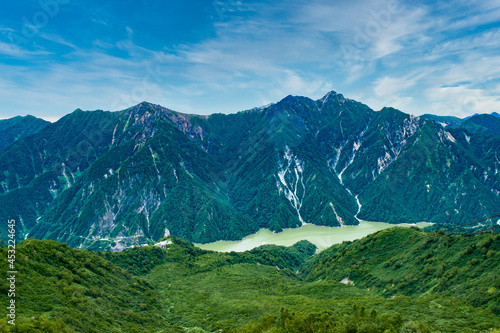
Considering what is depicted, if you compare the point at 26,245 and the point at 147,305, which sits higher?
the point at 26,245

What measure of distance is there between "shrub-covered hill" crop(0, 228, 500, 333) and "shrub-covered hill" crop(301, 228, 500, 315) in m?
0.67

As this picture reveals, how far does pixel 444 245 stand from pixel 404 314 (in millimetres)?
42975

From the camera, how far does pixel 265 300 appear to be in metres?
77.2

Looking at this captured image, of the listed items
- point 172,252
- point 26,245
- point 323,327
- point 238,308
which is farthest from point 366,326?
point 172,252

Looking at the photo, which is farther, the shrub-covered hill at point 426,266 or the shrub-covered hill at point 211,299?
the shrub-covered hill at point 426,266

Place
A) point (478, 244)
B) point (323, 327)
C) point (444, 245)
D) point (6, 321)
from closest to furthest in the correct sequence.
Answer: point (6, 321) → point (323, 327) → point (478, 244) → point (444, 245)

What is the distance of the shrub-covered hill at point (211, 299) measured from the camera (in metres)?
46.3

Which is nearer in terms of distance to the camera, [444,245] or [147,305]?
[147,305]

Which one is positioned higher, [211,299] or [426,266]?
[426,266]

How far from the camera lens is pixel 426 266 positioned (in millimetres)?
81000

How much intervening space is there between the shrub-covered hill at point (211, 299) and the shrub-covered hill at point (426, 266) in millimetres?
667

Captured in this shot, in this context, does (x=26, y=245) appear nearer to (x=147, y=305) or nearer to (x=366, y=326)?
(x=147, y=305)

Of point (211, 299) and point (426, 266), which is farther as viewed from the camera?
point (211, 299)

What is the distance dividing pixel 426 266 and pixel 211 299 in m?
59.9
